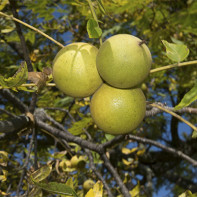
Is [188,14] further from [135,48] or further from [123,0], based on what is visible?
[123,0]

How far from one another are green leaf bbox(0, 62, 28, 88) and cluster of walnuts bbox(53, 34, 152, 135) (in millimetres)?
216

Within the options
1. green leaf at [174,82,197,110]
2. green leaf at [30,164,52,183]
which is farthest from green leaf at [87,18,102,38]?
green leaf at [30,164,52,183]

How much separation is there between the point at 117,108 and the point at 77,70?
0.33 m

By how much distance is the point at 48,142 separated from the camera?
211 inches

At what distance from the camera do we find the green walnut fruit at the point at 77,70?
5.02 feet

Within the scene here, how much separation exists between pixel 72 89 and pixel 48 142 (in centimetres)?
401

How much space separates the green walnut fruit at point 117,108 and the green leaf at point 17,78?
458 millimetres

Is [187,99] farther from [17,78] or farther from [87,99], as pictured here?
[87,99]

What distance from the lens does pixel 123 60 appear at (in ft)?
4.70

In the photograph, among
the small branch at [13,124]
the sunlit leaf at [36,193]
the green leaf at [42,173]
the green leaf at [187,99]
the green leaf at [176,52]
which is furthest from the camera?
the small branch at [13,124]

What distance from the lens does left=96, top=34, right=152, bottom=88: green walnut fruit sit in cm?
144

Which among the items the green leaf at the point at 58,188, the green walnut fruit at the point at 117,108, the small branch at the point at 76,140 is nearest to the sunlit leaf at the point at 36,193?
the green leaf at the point at 58,188

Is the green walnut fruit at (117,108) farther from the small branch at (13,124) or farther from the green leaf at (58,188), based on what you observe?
the small branch at (13,124)

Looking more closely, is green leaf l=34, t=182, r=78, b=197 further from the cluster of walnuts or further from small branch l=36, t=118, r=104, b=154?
small branch l=36, t=118, r=104, b=154
